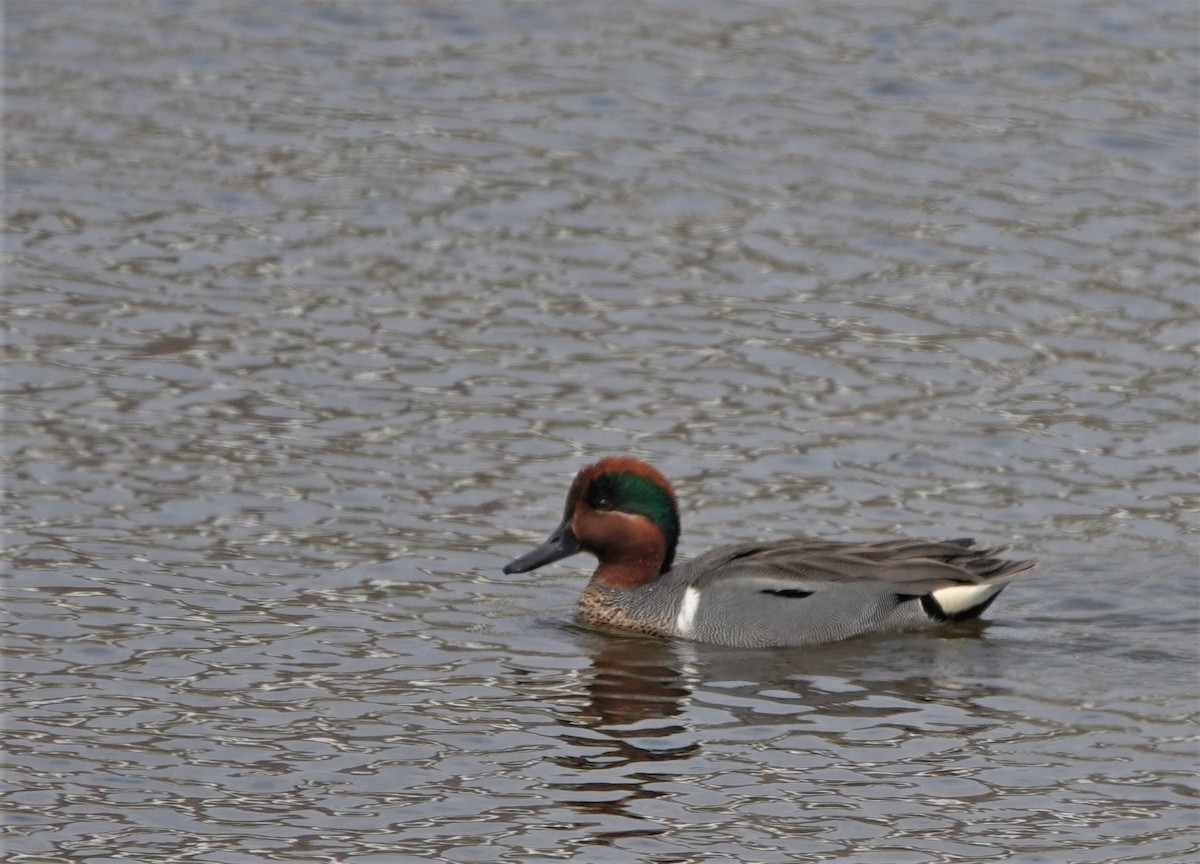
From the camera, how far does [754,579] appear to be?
11.7m

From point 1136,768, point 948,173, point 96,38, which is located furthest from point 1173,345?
point 96,38

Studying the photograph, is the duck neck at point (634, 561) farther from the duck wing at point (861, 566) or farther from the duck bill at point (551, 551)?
the duck wing at point (861, 566)

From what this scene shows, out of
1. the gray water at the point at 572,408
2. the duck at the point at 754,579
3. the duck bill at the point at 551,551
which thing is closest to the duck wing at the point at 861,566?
the duck at the point at 754,579

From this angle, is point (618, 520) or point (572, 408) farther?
point (572, 408)

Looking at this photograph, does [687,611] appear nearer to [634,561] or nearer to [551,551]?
[634,561]

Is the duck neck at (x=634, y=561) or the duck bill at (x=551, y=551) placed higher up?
the duck bill at (x=551, y=551)

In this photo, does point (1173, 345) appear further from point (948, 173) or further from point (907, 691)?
point (907, 691)

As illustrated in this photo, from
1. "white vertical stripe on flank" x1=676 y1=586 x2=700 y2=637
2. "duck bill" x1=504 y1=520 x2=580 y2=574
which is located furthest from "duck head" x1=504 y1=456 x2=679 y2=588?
"white vertical stripe on flank" x1=676 y1=586 x2=700 y2=637

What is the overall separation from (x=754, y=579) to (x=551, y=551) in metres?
1.08

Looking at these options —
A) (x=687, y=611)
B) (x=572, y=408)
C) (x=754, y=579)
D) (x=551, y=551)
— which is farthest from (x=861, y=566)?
(x=572, y=408)

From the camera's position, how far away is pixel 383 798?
945cm

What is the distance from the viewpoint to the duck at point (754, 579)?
11680 millimetres

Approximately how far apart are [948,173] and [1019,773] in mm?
9180

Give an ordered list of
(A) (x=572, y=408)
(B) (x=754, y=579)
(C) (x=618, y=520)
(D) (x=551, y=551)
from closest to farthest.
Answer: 1. (B) (x=754, y=579)
2. (D) (x=551, y=551)
3. (C) (x=618, y=520)
4. (A) (x=572, y=408)
